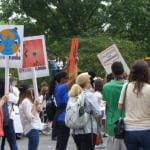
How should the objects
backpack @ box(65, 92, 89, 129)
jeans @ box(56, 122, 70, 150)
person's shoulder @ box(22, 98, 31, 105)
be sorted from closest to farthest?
backpack @ box(65, 92, 89, 129) < person's shoulder @ box(22, 98, 31, 105) < jeans @ box(56, 122, 70, 150)

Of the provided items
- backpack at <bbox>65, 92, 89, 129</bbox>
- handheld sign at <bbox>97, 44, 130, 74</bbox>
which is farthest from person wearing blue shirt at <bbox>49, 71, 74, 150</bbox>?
backpack at <bbox>65, 92, 89, 129</bbox>

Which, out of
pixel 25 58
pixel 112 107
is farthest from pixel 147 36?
pixel 112 107

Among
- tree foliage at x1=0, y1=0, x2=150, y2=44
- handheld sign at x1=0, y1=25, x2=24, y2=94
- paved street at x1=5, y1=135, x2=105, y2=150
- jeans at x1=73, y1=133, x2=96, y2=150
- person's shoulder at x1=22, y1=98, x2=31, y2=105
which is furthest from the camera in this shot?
tree foliage at x1=0, y1=0, x2=150, y2=44

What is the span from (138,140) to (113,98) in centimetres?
116

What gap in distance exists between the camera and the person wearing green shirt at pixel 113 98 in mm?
9086

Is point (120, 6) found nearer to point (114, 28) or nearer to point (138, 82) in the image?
point (114, 28)

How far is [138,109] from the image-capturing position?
26.6 feet

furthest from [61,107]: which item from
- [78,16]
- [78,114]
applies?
[78,16]

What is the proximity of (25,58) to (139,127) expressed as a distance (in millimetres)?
4893

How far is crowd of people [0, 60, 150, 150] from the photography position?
8102mm

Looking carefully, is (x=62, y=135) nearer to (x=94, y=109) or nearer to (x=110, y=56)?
(x=110, y=56)

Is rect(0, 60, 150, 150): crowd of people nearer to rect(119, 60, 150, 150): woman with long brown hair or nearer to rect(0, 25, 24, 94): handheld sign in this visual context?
rect(119, 60, 150, 150): woman with long brown hair

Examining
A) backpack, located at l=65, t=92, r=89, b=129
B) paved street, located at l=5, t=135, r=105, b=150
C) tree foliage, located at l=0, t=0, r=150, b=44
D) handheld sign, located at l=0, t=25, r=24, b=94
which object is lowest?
paved street, located at l=5, t=135, r=105, b=150

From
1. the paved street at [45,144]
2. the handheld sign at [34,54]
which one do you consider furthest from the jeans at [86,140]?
the paved street at [45,144]
